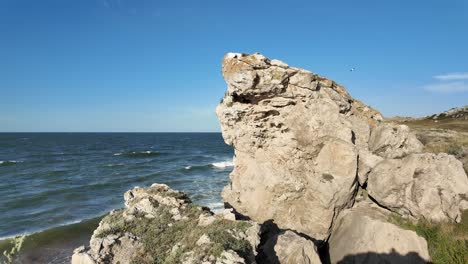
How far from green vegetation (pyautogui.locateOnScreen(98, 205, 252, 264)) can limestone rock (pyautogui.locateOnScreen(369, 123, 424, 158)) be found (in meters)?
9.20

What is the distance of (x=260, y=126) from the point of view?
15789mm

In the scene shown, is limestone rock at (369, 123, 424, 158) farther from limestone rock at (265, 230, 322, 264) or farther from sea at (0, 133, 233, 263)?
sea at (0, 133, 233, 263)

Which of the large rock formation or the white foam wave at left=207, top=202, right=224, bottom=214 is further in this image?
the white foam wave at left=207, top=202, right=224, bottom=214

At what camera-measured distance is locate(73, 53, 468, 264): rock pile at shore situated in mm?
10414

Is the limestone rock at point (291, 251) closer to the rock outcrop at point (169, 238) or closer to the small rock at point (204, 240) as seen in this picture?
the rock outcrop at point (169, 238)

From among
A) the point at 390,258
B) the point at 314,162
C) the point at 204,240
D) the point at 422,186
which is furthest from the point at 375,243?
the point at 204,240

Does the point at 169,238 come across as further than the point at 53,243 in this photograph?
No

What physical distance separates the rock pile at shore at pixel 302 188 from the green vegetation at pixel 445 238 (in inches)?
12.3

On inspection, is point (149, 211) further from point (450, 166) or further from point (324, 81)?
point (450, 166)

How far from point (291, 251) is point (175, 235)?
12.1ft

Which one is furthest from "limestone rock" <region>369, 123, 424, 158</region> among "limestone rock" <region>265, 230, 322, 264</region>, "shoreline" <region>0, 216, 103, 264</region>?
"shoreline" <region>0, 216, 103, 264</region>

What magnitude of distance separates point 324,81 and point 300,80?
7.31 ft

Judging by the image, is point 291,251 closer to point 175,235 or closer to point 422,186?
point 175,235

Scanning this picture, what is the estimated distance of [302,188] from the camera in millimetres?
14969
